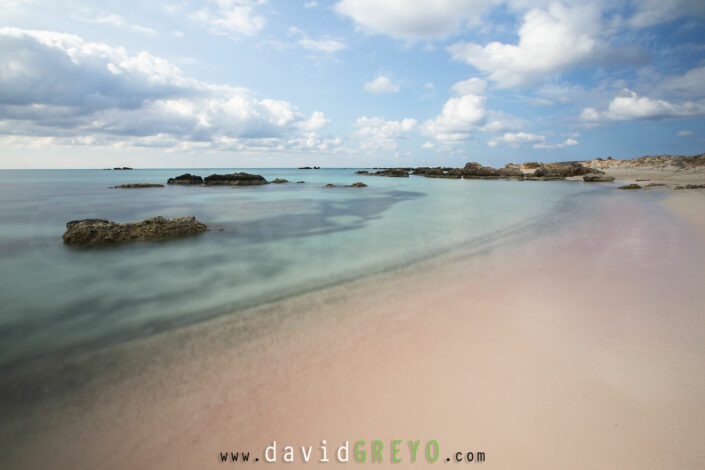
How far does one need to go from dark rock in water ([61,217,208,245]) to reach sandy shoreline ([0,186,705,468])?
5665 mm

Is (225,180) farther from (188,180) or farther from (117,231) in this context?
(117,231)

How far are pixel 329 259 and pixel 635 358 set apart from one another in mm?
5218

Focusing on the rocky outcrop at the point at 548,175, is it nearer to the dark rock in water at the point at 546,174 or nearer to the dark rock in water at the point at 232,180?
the dark rock in water at the point at 546,174

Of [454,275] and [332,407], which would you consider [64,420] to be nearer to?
[332,407]

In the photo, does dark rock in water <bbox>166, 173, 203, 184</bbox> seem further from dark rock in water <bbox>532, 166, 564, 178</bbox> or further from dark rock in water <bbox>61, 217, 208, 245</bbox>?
dark rock in water <bbox>532, 166, 564, 178</bbox>

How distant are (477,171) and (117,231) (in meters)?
56.0

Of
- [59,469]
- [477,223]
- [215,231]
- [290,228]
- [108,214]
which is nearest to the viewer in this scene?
[59,469]

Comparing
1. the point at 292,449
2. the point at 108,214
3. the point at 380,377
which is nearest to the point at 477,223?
the point at 380,377

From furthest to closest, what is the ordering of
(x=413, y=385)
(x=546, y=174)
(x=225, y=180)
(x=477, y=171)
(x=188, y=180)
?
(x=477, y=171)
(x=546, y=174)
(x=188, y=180)
(x=225, y=180)
(x=413, y=385)

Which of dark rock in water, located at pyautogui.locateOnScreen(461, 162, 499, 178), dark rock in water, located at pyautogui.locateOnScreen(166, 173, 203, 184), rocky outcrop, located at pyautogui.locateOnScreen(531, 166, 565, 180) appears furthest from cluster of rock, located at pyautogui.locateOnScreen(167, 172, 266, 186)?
rocky outcrop, located at pyautogui.locateOnScreen(531, 166, 565, 180)

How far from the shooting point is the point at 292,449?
221 centimetres

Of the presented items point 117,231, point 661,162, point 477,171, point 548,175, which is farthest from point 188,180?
point 661,162

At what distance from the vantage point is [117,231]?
7945 mm

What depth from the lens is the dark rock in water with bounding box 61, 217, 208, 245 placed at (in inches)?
304
